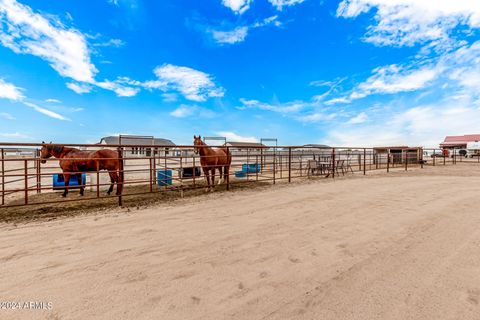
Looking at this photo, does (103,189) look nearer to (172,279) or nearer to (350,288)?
(172,279)

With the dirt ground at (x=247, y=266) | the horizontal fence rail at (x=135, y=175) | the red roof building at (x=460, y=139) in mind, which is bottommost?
the dirt ground at (x=247, y=266)

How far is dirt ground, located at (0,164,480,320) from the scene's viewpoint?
5.10ft

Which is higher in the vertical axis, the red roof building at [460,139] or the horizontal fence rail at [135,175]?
the red roof building at [460,139]

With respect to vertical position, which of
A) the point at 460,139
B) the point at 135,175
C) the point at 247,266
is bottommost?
the point at 247,266

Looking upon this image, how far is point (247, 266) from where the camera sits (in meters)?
2.09

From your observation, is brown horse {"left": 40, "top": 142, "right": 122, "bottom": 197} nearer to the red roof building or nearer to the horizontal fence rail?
the horizontal fence rail

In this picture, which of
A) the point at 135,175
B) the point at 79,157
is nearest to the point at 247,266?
the point at 79,157

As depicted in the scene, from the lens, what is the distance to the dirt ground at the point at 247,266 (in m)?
1.55

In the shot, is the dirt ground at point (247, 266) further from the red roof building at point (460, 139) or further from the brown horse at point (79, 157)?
the red roof building at point (460, 139)

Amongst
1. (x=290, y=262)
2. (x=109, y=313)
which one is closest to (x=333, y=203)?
(x=290, y=262)

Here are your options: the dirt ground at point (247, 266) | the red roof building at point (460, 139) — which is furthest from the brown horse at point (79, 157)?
the red roof building at point (460, 139)

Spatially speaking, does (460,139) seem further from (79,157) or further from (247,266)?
(79,157)

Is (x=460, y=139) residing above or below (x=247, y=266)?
above

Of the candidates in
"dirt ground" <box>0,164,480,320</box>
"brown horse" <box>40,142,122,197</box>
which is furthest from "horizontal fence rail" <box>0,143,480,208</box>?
"dirt ground" <box>0,164,480,320</box>
